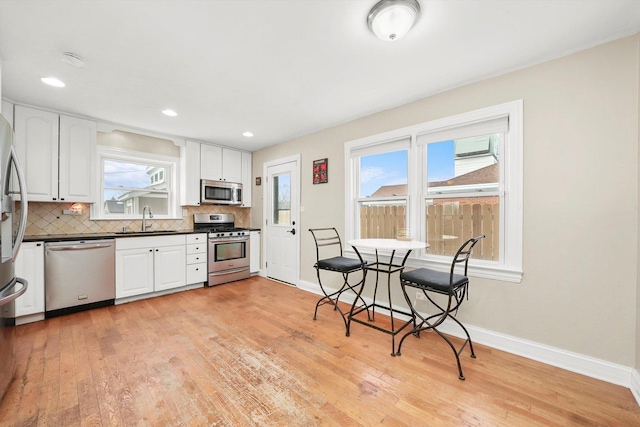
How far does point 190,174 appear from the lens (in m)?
4.30

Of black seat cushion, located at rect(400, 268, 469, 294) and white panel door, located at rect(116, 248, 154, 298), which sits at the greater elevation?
black seat cushion, located at rect(400, 268, 469, 294)

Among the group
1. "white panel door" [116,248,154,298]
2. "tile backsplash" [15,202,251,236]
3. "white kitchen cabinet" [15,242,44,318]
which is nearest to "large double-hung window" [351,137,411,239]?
"white panel door" [116,248,154,298]

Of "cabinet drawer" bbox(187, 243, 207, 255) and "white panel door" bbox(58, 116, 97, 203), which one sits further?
"cabinet drawer" bbox(187, 243, 207, 255)

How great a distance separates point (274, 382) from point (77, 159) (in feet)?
12.1

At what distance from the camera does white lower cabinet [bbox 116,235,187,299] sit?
10.9ft

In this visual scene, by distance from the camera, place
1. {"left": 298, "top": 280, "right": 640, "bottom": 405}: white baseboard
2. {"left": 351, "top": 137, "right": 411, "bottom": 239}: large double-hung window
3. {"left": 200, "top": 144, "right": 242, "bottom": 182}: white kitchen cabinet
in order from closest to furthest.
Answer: {"left": 298, "top": 280, "right": 640, "bottom": 405}: white baseboard < {"left": 351, "top": 137, "right": 411, "bottom": 239}: large double-hung window < {"left": 200, "top": 144, "right": 242, "bottom": 182}: white kitchen cabinet

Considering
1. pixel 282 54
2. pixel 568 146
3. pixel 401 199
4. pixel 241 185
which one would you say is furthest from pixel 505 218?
pixel 241 185

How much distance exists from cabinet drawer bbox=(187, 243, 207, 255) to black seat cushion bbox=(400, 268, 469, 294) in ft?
10.6

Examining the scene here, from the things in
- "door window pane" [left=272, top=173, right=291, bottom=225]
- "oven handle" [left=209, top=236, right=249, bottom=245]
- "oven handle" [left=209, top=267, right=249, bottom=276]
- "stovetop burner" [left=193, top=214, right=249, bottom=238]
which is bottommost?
"oven handle" [left=209, top=267, right=249, bottom=276]

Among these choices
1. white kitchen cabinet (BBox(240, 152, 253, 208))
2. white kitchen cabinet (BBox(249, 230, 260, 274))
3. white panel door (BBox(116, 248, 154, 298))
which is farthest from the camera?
white kitchen cabinet (BBox(240, 152, 253, 208))

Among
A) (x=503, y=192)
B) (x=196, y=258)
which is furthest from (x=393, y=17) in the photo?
(x=196, y=258)

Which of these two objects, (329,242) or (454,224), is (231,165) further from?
(454,224)

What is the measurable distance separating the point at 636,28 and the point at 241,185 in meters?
5.01

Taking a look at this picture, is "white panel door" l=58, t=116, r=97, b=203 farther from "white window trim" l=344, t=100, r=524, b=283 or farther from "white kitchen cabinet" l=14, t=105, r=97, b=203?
"white window trim" l=344, t=100, r=524, b=283
